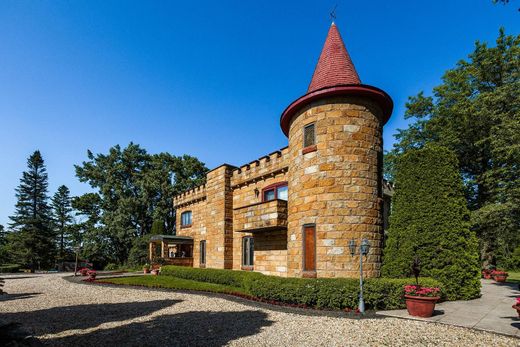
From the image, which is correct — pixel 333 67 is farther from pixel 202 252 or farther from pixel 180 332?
pixel 202 252

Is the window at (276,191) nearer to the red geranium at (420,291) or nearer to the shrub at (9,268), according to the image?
the red geranium at (420,291)

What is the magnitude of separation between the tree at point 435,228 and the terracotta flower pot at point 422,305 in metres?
2.77

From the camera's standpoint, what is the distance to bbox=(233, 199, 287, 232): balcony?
1413 cm

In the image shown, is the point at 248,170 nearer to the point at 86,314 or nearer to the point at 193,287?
the point at 193,287

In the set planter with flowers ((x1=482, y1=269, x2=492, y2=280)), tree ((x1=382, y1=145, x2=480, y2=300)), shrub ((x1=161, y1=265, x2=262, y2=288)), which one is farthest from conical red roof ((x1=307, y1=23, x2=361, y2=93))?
planter with flowers ((x1=482, y1=269, x2=492, y2=280))

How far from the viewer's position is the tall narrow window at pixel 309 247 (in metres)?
11.6

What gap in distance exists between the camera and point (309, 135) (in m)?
12.7

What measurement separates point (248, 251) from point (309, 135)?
8795mm

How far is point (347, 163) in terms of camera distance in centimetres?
1170

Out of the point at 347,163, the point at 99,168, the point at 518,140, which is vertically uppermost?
the point at 99,168

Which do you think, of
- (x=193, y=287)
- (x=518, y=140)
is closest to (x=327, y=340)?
(x=193, y=287)

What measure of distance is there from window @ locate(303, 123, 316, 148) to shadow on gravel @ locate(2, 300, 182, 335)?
825 centimetres

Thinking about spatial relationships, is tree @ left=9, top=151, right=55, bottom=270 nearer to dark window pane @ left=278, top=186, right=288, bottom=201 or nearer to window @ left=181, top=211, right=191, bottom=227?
window @ left=181, top=211, right=191, bottom=227

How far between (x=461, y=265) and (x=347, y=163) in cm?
546
